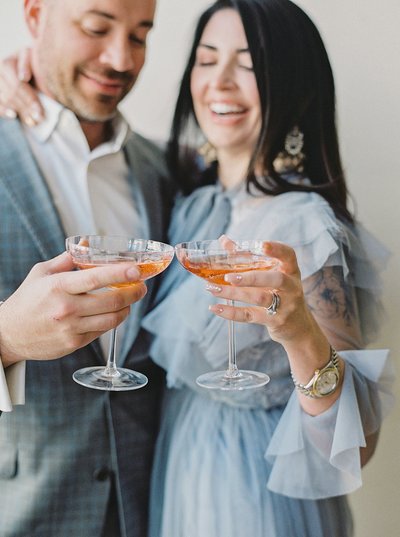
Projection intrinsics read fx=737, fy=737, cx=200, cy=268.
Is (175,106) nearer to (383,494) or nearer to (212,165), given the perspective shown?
(212,165)

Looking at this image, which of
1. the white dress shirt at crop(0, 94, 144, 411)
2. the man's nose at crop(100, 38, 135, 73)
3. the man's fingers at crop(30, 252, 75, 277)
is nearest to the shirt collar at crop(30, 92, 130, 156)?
the white dress shirt at crop(0, 94, 144, 411)

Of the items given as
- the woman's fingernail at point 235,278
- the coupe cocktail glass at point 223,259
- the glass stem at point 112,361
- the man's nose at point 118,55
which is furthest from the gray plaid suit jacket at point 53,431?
the woman's fingernail at point 235,278

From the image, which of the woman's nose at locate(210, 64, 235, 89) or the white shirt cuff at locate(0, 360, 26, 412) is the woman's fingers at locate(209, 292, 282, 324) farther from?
the woman's nose at locate(210, 64, 235, 89)

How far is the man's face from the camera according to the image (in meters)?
1.34

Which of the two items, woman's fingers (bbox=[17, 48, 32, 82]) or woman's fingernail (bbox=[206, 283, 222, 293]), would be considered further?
woman's fingers (bbox=[17, 48, 32, 82])

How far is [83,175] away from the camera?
141 centimetres

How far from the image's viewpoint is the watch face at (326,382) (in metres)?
1.24

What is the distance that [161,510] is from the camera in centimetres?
138

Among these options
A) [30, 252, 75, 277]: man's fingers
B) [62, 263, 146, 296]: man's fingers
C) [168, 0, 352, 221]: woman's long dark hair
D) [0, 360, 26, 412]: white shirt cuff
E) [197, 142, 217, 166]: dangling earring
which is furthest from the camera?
[197, 142, 217, 166]: dangling earring

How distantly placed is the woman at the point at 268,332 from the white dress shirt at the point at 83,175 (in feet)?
0.57

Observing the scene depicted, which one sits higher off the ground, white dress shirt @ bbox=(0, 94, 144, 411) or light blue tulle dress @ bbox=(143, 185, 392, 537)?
white dress shirt @ bbox=(0, 94, 144, 411)

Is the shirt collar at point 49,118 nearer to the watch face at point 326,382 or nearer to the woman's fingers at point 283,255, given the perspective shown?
the woman's fingers at point 283,255

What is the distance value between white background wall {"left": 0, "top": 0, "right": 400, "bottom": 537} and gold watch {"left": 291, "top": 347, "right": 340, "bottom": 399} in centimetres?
15

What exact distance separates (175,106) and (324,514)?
0.82 m
